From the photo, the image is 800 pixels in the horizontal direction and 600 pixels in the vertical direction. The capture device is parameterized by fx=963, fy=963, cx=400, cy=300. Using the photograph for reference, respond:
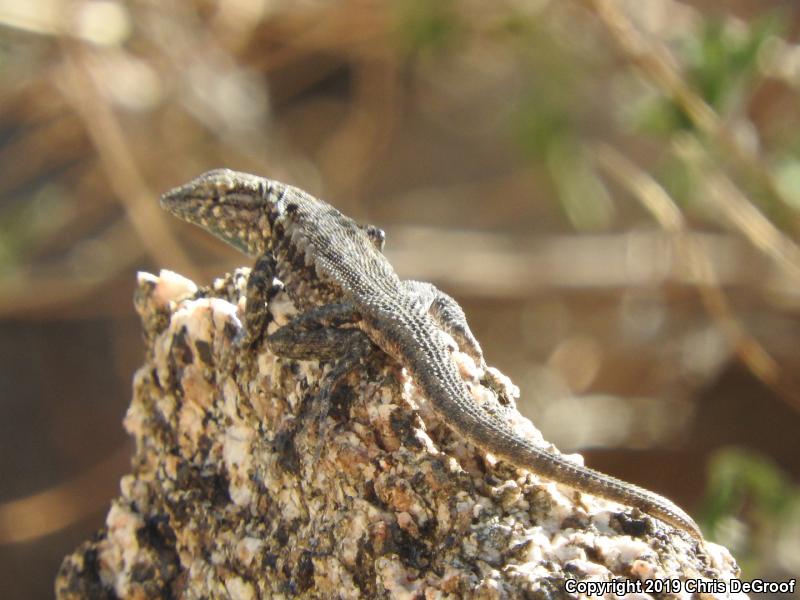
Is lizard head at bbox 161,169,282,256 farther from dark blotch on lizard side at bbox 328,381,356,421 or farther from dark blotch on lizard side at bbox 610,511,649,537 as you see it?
dark blotch on lizard side at bbox 610,511,649,537

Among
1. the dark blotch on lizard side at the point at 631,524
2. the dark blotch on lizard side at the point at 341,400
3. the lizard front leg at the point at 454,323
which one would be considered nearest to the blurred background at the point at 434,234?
the lizard front leg at the point at 454,323

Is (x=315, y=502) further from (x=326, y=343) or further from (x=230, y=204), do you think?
(x=230, y=204)

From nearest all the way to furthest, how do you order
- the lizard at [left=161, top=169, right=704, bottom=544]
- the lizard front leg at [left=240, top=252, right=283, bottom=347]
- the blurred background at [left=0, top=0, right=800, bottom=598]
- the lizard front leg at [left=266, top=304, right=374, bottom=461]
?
the lizard at [left=161, top=169, right=704, bottom=544]
the lizard front leg at [left=266, top=304, right=374, bottom=461]
the lizard front leg at [left=240, top=252, right=283, bottom=347]
the blurred background at [left=0, top=0, right=800, bottom=598]

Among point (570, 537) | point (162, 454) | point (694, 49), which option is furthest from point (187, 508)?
point (694, 49)

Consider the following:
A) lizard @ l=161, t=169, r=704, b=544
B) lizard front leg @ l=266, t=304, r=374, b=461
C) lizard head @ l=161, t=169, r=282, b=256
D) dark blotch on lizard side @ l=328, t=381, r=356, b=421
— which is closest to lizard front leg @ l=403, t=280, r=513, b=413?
lizard @ l=161, t=169, r=704, b=544

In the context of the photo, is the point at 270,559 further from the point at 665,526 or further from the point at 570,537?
the point at 665,526

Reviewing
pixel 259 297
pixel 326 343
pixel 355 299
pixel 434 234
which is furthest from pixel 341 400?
pixel 434 234

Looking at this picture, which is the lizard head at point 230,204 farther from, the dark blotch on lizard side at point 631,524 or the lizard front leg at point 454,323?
→ the dark blotch on lizard side at point 631,524
